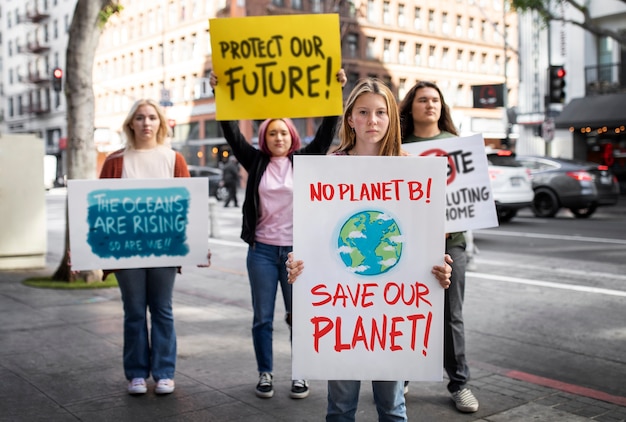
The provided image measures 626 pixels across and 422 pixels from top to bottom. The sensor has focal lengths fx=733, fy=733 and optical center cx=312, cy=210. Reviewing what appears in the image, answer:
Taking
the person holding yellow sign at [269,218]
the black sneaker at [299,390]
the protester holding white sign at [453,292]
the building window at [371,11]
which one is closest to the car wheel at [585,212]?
the protester holding white sign at [453,292]

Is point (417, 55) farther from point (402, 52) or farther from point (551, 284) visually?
point (551, 284)

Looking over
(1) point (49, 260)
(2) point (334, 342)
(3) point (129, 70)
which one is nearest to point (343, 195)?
(2) point (334, 342)

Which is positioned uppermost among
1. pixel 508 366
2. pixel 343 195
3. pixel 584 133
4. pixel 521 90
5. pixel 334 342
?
pixel 521 90

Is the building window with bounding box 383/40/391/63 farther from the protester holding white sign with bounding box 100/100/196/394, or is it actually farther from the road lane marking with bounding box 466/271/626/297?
the protester holding white sign with bounding box 100/100/196/394

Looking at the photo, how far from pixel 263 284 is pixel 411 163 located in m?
1.94

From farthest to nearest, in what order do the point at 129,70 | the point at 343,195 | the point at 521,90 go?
1. the point at 129,70
2. the point at 521,90
3. the point at 343,195

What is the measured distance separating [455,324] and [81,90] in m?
6.68

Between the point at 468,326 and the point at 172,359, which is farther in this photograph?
the point at 468,326

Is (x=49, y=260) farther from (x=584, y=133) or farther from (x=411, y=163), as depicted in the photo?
(x=584, y=133)

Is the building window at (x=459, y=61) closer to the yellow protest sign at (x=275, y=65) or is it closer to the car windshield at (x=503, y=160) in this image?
the car windshield at (x=503, y=160)

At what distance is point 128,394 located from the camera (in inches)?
190

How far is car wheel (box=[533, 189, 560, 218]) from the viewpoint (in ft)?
63.2

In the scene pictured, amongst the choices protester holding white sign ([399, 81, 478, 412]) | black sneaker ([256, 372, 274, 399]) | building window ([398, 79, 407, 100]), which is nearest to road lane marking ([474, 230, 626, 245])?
protester holding white sign ([399, 81, 478, 412])

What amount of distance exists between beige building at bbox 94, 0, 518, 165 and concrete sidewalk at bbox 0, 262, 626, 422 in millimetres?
45462
